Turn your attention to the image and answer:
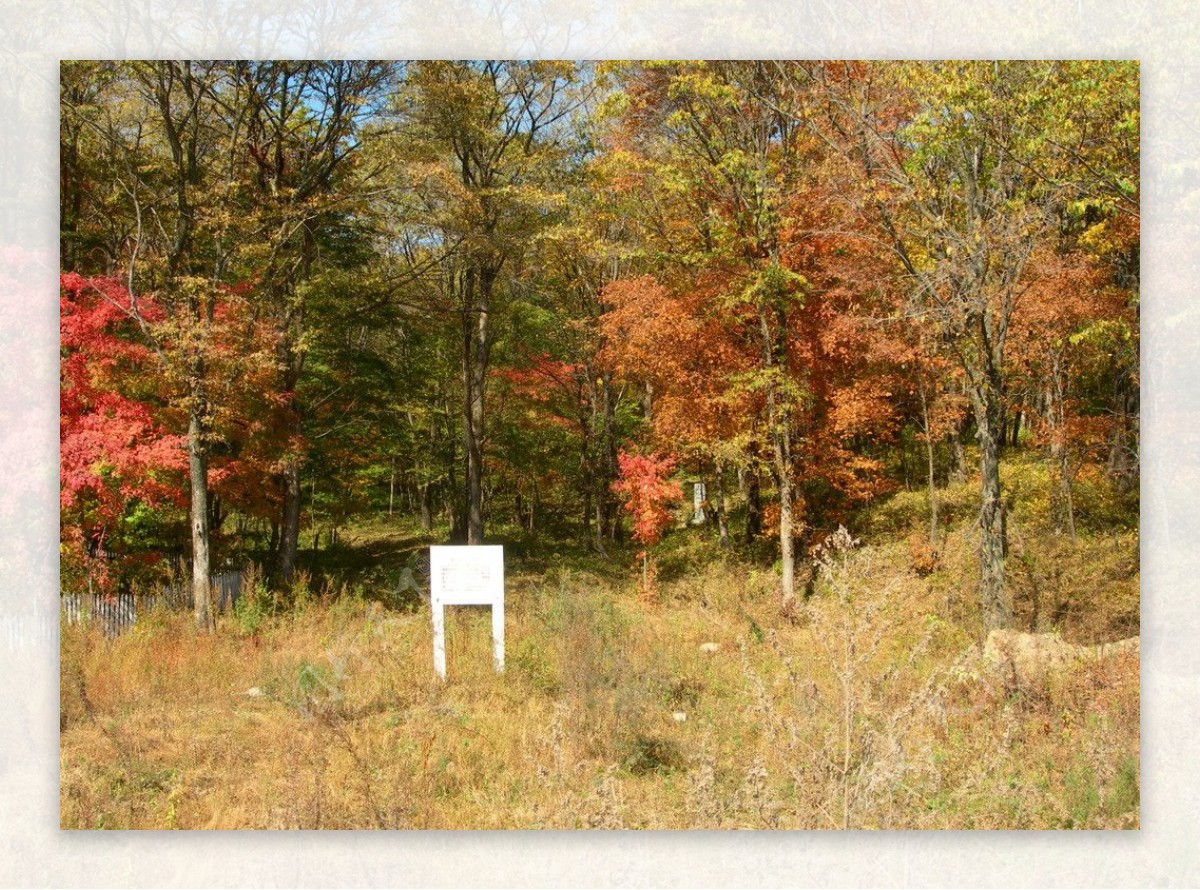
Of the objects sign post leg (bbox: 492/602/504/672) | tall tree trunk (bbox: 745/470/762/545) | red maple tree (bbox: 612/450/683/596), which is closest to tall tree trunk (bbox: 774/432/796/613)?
red maple tree (bbox: 612/450/683/596)

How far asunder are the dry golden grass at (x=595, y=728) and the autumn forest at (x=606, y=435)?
0.03 m

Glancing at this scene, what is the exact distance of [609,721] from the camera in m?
5.11

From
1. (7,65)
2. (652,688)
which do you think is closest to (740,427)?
(652,688)

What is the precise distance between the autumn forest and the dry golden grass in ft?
0.11

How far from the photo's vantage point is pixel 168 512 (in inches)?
388

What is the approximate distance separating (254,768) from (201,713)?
3.02 feet

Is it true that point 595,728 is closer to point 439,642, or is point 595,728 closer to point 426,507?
point 439,642

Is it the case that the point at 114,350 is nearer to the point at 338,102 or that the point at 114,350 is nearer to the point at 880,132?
the point at 338,102

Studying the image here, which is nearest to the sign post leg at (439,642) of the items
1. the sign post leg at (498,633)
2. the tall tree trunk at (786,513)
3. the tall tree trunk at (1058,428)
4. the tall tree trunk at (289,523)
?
the sign post leg at (498,633)

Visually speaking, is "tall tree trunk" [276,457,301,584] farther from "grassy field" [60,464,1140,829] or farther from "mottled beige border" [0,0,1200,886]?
"mottled beige border" [0,0,1200,886]

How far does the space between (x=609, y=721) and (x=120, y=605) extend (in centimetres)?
469

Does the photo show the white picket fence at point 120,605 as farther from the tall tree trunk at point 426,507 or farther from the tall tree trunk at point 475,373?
the tall tree trunk at point 426,507

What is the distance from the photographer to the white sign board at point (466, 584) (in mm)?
6117

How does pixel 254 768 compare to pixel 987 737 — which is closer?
pixel 987 737
